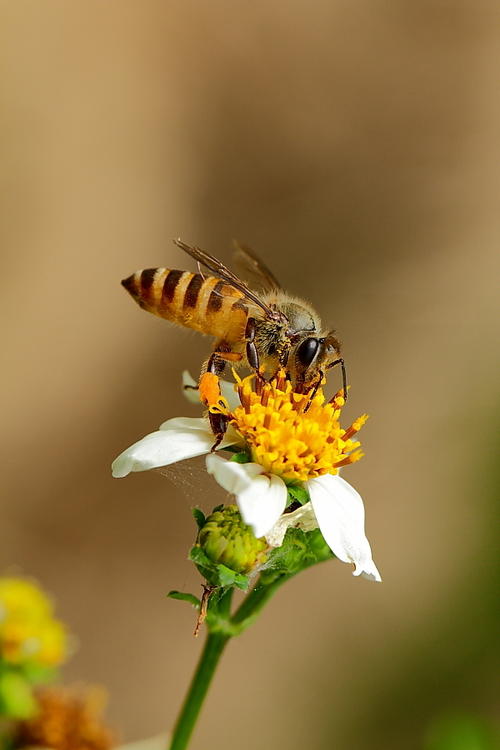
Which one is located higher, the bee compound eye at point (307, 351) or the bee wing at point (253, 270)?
the bee wing at point (253, 270)

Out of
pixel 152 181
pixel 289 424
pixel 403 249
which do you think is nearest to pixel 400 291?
pixel 403 249

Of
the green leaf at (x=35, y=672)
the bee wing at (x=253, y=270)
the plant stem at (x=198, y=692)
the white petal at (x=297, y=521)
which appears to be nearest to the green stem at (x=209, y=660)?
the plant stem at (x=198, y=692)

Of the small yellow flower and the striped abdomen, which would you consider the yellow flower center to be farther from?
the small yellow flower

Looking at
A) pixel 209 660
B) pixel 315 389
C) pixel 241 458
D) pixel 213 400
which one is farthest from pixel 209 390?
pixel 209 660

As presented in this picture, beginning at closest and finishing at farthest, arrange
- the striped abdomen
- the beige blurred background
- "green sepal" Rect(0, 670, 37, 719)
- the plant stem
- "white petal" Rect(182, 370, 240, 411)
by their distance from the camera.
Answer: the plant stem < "green sepal" Rect(0, 670, 37, 719) < "white petal" Rect(182, 370, 240, 411) < the striped abdomen < the beige blurred background

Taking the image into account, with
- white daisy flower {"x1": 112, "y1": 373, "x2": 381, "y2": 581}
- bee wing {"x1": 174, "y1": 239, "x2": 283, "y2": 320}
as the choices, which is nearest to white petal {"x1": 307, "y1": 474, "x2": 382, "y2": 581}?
white daisy flower {"x1": 112, "y1": 373, "x2": 381, "y2": 581}

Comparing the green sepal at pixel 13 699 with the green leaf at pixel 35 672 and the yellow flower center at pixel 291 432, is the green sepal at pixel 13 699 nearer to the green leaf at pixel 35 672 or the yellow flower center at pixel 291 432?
the green leaf at pixel 35 672
